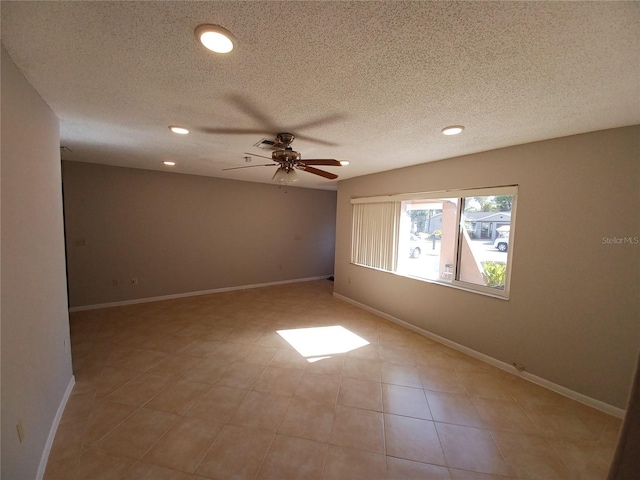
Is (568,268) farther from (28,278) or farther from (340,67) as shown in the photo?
(28,278)

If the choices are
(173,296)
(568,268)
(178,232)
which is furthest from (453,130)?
(173,296)

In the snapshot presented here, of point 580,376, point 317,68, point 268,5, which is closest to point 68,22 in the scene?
point 268,5

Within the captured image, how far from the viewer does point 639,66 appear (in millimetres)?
1225

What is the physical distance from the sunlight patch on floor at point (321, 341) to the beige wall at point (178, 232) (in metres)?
2.61

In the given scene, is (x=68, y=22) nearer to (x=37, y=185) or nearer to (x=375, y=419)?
(x=37, y=185)

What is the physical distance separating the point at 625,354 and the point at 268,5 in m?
3.38

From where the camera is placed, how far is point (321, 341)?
3.22 m

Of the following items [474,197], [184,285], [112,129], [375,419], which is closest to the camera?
[375,419]

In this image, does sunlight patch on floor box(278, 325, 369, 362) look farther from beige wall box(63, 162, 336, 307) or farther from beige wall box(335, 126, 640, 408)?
beige wall box(63, 162, 336, 307)

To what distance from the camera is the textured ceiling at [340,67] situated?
3.18 feet

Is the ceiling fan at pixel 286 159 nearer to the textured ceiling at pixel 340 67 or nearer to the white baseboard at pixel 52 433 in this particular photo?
the textured ceiling at pixel 340 67

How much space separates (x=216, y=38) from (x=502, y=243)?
312 centimetres

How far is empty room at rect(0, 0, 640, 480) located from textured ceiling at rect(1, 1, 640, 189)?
0.01 meters

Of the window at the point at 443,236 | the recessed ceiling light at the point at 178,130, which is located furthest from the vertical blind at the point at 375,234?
the recessed ceiling light at the point at 178,130
